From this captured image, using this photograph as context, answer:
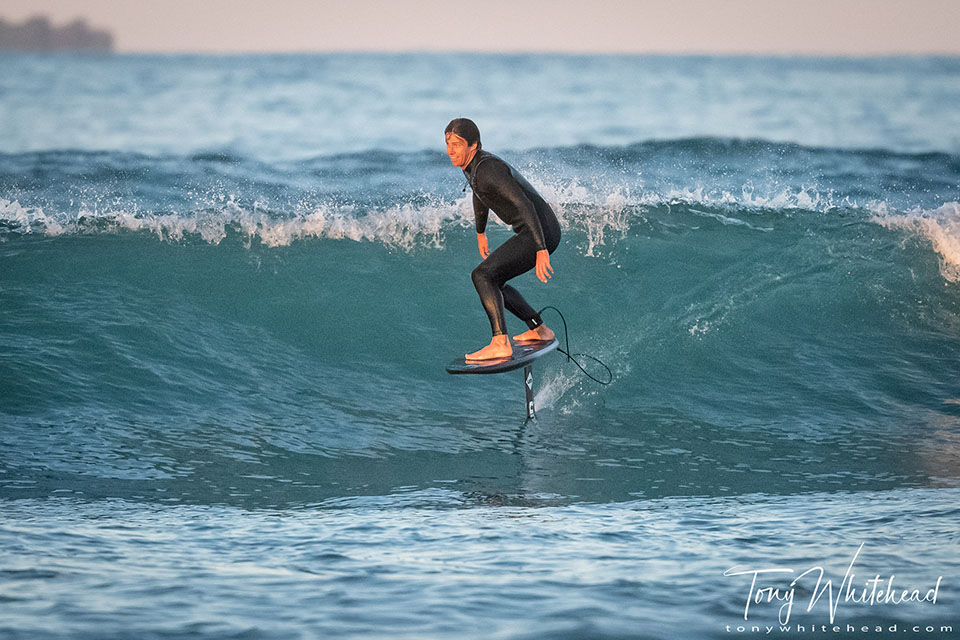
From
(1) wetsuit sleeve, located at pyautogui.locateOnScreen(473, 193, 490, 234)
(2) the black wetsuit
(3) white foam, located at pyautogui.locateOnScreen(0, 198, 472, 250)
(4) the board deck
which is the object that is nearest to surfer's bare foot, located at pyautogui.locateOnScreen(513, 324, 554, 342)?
(4) the board deck

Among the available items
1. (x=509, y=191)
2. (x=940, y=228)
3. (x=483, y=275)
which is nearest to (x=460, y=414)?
(x=483, y=275)

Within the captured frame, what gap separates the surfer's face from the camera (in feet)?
20.1

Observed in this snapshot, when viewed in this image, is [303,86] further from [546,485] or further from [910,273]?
[546,485]

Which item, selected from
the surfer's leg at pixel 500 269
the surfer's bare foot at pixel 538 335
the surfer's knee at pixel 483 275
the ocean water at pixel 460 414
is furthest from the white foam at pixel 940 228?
the surfer's knee at pixel 483 275

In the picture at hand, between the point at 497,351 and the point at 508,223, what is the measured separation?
81 cm

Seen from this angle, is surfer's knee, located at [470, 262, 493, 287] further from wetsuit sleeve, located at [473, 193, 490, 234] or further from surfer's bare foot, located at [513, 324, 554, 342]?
surfer's bare foot, located at [513, 324, 554, 342]

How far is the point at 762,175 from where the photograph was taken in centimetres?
1784

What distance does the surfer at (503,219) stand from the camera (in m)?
6.16

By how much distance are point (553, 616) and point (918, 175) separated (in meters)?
17.6
